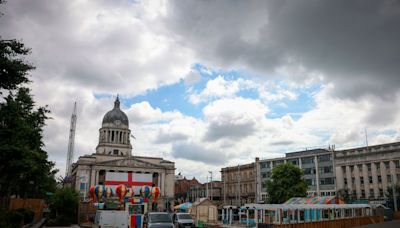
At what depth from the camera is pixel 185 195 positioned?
470 feet

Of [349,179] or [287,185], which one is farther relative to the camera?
[349,179]

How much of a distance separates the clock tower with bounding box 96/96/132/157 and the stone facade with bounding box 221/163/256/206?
123ft

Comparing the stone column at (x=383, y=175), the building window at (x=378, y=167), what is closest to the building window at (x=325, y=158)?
the building window at (x=378, y=167)

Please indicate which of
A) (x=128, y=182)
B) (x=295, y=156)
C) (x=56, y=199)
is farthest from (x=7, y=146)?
(x=295, y=156)

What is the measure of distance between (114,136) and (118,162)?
1272cm

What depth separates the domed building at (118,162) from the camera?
376ft

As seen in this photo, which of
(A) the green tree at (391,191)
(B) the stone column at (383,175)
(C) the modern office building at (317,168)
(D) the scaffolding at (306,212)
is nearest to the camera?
(D) the scaffolding at (306,212)

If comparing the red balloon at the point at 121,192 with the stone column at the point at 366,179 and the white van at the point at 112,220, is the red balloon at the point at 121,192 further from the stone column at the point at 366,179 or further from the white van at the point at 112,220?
the stone column at the point at 366,179

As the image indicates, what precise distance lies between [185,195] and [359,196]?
81730mm

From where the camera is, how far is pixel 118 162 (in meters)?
116

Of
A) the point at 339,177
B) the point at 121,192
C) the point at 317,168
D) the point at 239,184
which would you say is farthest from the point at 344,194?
the point at 121,192

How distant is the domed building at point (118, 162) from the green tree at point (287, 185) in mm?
54542

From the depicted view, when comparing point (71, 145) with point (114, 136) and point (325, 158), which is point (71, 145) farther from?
point (325, 158)

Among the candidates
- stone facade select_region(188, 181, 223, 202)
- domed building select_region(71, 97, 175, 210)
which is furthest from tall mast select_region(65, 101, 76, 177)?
stone facade select_region(188, 181, 223, 202)
